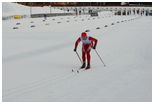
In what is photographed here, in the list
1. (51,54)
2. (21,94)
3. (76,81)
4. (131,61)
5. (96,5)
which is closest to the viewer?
(21,94)

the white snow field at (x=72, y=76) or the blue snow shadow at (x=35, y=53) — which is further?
the blue snow shadow at (x=35, y=53)

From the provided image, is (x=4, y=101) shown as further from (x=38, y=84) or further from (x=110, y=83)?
(x=110, y=83)

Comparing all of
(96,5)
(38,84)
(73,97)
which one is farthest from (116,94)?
(96,5)

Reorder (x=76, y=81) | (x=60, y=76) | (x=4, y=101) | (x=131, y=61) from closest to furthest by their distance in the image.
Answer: (x=4, y=101) → (x=76, y=81) → (x=60, y=76) → (x=131, y=61)

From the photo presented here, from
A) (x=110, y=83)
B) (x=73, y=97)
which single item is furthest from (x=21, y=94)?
(x=110, y=83)

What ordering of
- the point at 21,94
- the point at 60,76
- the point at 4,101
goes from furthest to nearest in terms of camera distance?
the point at 60,76 → the point at 21,94 → the point at 4,101

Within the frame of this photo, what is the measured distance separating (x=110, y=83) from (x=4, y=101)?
2488mm

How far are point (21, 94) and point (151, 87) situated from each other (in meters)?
2.83

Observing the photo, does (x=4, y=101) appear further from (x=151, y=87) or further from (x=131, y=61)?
(x=131, y=61)

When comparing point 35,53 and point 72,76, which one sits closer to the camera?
point 72,76

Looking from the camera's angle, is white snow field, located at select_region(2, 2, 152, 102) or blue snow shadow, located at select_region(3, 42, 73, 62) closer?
white snow field, located at select_region(2, 2, 152, 102)

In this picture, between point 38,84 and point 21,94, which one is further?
point 38,84

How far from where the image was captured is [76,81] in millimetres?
7102

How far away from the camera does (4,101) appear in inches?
221
